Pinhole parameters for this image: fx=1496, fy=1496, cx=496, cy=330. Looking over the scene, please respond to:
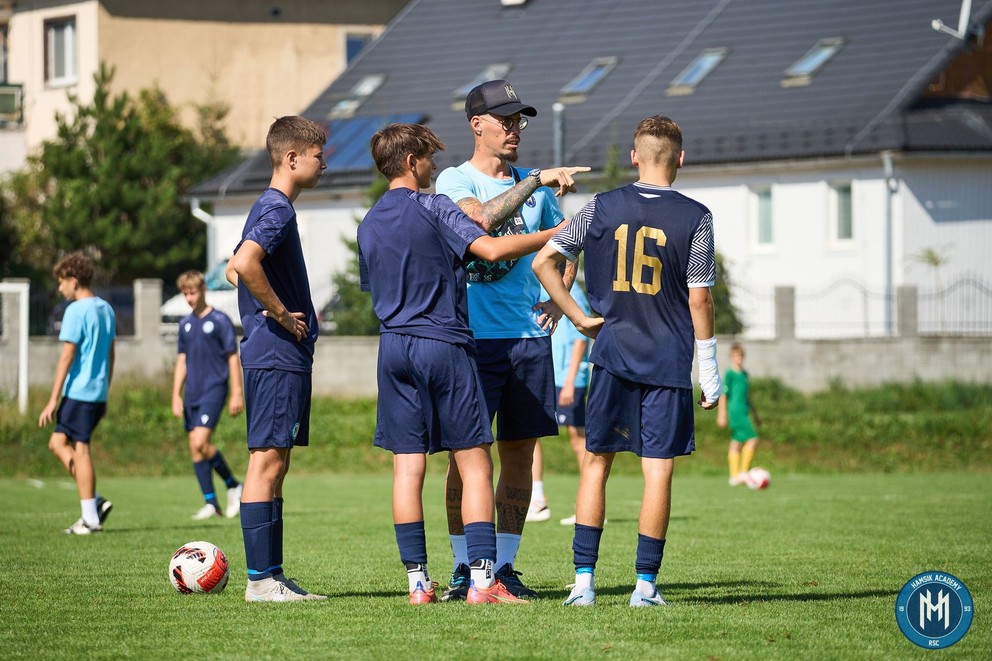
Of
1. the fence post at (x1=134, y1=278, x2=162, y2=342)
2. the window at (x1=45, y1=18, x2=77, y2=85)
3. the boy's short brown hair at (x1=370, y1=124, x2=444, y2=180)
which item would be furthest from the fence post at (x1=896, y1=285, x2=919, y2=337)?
the window at (x1=45, y1=18, x2=77, y2=85)

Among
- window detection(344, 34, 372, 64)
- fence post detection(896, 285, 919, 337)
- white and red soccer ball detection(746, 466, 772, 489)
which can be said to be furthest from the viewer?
window detection(344, 34, 372, 64)

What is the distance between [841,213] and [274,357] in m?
28.8

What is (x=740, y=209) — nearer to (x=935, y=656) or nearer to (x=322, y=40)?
(x=322, y=40)

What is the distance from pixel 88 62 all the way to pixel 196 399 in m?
34.8

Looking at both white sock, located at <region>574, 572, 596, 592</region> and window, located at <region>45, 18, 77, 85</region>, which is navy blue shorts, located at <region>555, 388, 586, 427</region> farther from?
window, located at <region>45, 18, 77, 85</region>

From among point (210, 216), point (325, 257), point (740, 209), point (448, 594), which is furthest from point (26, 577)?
point (210, 216)

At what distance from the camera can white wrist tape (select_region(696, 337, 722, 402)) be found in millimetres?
7469

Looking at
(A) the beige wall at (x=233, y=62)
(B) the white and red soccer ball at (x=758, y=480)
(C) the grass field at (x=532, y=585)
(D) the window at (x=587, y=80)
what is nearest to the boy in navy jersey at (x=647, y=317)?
(C) the grass field at (x=532, y=585)

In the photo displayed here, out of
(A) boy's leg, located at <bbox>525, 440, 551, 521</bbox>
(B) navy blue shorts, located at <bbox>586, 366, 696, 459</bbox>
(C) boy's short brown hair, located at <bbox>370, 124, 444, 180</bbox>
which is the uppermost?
(C) boy's short brown hair, located at <bbox>370, 124, 444, 180</bbox>

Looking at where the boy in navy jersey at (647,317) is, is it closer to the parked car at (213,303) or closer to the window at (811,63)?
the parked car at (213,303)

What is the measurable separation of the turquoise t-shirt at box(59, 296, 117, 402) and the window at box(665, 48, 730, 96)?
2683 cm

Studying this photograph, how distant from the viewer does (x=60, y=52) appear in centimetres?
4762

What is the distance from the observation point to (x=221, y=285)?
1389 inches

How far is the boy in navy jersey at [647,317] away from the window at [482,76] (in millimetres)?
33989
